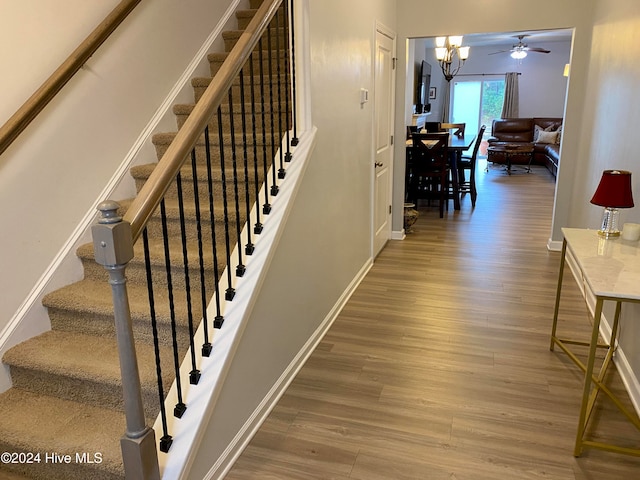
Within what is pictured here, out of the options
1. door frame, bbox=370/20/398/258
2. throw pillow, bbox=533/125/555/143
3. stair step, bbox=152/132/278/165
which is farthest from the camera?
throw pillow, bbox=533/125/555/143

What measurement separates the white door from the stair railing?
129 centimetres

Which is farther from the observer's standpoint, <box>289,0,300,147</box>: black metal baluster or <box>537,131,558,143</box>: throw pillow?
<box>537,131,558,143</box>: throw pillow

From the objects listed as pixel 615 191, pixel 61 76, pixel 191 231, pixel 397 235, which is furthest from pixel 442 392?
pixel 397 235

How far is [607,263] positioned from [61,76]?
273 centimetres

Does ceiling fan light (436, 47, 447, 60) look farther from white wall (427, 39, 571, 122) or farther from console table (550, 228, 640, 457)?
console table (550, 228, 640, 457)

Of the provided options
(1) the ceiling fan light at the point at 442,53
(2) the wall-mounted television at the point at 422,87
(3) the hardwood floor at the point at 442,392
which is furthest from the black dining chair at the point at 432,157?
(2) the wall-mounted television at the point at 422,87

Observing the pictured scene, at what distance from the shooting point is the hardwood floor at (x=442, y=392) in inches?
81.9

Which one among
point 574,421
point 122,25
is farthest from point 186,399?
point 122,25

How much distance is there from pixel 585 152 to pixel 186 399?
159 inches

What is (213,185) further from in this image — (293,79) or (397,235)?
(397,235)

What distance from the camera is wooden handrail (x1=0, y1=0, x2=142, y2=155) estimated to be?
2.09 m

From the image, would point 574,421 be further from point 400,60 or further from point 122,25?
point 400,60

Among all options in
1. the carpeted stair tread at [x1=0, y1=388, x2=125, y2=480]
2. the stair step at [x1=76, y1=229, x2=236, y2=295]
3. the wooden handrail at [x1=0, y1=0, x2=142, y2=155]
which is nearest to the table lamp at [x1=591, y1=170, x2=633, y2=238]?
the stair step at [x1=76, y1=229, x2=236, y2=295]

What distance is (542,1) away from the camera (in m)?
4.45
